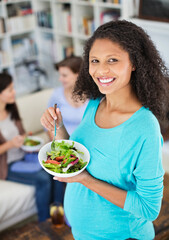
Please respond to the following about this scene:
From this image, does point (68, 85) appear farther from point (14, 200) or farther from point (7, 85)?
point (14, 200)

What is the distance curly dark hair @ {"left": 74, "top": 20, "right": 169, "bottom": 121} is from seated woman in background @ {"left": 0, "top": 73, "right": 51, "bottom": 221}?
49.1 inches

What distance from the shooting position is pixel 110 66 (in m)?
0.70

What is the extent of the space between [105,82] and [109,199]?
29cm

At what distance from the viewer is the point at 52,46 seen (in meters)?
3.97

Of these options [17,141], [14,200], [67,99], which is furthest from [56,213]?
[67,99]

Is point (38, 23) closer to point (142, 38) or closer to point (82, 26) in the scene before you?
point (82, 26)

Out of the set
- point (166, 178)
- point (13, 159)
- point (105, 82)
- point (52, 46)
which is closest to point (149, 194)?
point (166, 178)

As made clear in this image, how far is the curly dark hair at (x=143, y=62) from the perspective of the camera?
70 centimetres

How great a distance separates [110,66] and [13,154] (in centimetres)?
143

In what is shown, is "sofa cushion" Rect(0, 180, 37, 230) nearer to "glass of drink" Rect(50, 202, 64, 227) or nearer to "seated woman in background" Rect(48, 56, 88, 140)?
"glass of drink" Rect(50, 202, 64, 227)

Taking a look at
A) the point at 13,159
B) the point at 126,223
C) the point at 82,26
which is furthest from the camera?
the point at 82,26

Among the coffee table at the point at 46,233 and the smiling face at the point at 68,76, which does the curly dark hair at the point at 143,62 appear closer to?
the coffee table at the point at 46,233

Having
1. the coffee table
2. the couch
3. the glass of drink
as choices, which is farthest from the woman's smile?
the couch

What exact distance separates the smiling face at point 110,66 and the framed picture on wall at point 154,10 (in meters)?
2.05
